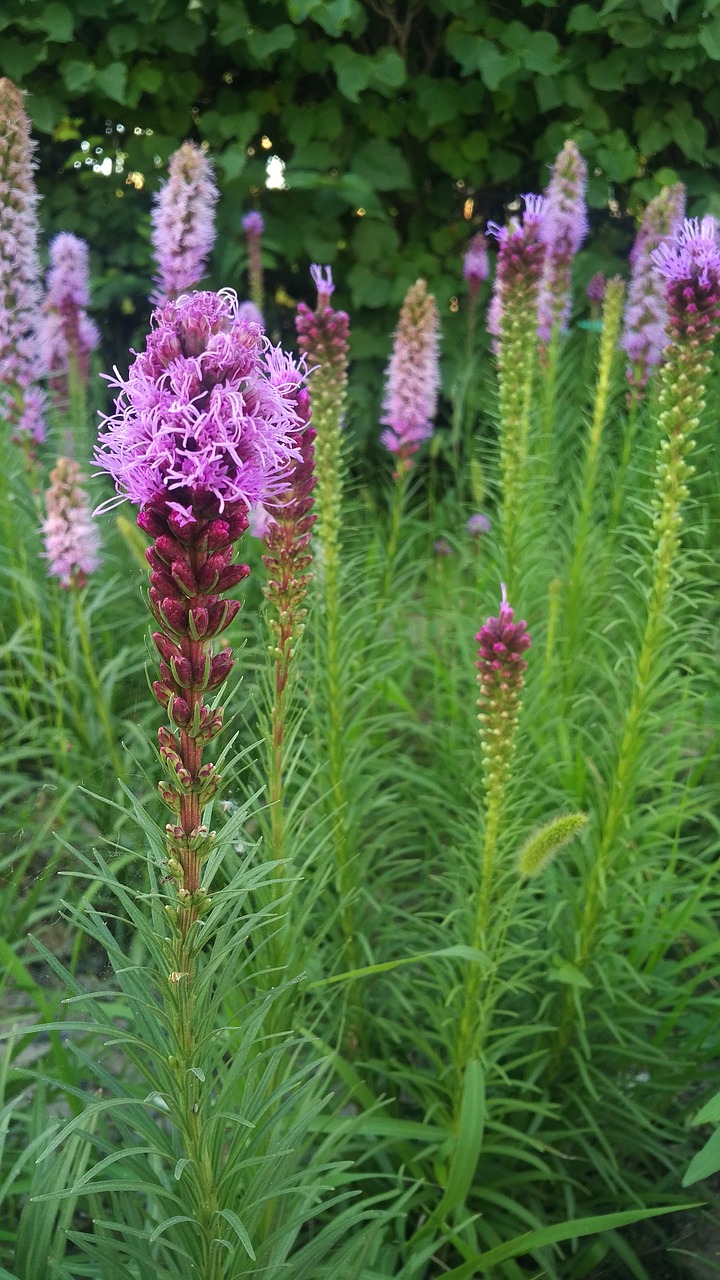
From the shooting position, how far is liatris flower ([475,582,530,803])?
1.70 meters

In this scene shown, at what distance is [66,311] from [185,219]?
3.08ft

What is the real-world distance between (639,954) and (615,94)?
4897mm

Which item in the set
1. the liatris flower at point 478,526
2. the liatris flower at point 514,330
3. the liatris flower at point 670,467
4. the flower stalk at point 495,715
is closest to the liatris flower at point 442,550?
the liatris flower at point 478,526

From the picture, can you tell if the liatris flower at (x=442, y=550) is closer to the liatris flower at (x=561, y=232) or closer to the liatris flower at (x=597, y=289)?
the liatris flower at (x=561, y=232)

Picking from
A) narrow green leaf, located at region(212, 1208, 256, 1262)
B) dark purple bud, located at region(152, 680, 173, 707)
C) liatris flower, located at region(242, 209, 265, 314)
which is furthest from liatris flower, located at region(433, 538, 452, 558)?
narrow green leaf, located at region(212, 1208, 256, 1262)

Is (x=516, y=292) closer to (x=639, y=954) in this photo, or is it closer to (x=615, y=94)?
(x=639, y=954)

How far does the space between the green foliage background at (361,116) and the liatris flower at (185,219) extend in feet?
6.41

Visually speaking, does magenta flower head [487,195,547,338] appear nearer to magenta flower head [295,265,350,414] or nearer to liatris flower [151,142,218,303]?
magenta flower head [295,265,350,414]

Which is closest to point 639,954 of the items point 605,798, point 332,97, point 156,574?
point 605,798

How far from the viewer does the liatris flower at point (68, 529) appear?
262 cm

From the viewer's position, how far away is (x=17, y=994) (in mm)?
2367

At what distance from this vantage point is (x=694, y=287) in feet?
6.35

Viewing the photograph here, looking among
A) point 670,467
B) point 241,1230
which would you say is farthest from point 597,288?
point 241,1230

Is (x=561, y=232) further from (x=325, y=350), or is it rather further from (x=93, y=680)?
(x=93, y=680)
